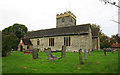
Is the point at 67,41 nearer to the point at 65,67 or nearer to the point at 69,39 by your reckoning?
the point at 69,39

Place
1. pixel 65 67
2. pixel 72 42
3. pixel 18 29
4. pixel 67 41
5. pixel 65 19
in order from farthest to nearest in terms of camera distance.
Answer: pixel 18 29 → pixel 65 19 → pixel 67 41 → pixel 72 42 → pixel 65 67

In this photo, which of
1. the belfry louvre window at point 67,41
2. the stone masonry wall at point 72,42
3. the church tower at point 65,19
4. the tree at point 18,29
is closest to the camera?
the stone masonry wall at point 72,42

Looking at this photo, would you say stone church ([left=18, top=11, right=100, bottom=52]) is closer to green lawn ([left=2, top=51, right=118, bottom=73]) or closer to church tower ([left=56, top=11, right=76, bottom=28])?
church tower ([left=56, top=11, right=76, bottom=28])

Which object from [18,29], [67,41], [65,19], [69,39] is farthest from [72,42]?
[18,29]

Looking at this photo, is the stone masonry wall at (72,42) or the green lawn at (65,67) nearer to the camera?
the green lawn at (65,67)

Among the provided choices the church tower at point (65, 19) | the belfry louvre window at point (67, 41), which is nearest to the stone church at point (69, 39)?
the belfry louvre window at point (67, 41)

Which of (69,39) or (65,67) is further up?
(69,39)

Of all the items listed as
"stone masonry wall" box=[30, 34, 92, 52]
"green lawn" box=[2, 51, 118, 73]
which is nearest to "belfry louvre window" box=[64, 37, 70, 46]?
"stone masonry wall" box=[30, 34, 92, 52]

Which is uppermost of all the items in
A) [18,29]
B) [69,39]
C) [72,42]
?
[18,29]

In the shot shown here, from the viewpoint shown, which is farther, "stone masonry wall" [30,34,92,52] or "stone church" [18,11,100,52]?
"stone church" [18,11,100,52]

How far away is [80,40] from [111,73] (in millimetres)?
19829

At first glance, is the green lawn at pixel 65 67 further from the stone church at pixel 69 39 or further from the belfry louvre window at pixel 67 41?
the belfry louvre window at pixel 67 41

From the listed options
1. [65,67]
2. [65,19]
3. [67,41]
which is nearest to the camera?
[65,67]

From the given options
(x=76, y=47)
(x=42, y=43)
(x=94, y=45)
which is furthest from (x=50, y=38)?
(x=94, y=45)
